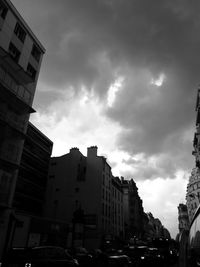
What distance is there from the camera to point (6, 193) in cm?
2272

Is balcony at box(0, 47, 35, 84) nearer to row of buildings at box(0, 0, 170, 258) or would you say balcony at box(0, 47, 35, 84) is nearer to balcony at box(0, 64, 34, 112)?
row of buildings at box(0, 0, 170, 258)

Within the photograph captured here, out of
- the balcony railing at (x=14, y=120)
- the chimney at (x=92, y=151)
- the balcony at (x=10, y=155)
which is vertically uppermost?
the chimney at (x=92, y=151)

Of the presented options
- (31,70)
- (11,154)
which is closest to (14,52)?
(31,70)

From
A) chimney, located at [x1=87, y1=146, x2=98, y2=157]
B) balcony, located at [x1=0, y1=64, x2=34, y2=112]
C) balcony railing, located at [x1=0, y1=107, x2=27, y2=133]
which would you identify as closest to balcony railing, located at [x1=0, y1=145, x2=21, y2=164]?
balcony railing, located at [x1=0, y1=107, x2=27, y2=133]

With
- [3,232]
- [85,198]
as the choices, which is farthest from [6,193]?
[85,198]

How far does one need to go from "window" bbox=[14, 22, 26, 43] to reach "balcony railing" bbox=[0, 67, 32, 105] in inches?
250

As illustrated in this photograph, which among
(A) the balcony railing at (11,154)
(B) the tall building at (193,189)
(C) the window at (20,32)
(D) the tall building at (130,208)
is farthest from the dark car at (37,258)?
(B) the tall building at (193,189)

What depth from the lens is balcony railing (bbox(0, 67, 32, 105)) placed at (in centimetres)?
2461

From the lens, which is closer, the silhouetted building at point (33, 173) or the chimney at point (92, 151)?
the silhouetted building at point (33, 173)

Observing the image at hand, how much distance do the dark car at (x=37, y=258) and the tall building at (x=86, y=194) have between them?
110 feet

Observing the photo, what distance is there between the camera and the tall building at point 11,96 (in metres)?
22.9

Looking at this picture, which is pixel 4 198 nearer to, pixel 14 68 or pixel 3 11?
pixel 14 68

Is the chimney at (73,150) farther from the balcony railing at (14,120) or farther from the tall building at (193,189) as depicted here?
the tall building at (193,189)

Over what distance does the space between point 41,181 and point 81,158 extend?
10.7 metres
